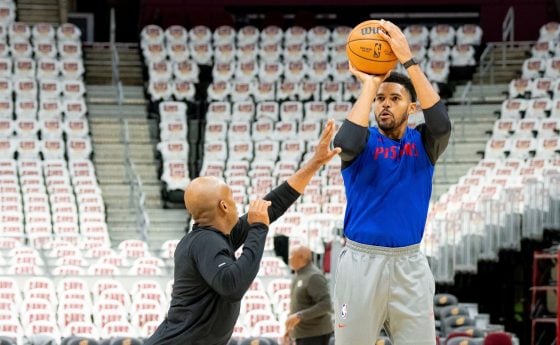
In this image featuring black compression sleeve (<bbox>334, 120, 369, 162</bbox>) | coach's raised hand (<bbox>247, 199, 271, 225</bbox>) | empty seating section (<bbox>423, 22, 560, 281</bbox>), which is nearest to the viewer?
coach's raised hand (<bbox>247, 199, 271, 225</bbox>)

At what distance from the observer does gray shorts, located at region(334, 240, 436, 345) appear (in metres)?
5.96

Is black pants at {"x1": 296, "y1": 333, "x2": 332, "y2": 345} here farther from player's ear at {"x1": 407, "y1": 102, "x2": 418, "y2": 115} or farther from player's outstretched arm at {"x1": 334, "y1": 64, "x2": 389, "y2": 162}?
player's outstretched arm at {"x1": 334, "y1": 64, "x2": 389, "y2": 162}

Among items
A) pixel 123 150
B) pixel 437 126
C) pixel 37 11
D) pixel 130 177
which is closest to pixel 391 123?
pixel 437 126

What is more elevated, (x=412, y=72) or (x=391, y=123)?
(x=412, y=72)

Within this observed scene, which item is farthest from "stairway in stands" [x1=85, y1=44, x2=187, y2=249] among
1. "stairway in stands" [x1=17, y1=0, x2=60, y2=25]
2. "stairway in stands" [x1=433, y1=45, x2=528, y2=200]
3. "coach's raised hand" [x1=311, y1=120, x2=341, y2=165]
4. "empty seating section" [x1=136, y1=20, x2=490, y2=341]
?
"coach's raised hand" [x1=311, y1=120, x2=341, y2=165]

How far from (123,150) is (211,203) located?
17.8 meters

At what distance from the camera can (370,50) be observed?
5.98 metres

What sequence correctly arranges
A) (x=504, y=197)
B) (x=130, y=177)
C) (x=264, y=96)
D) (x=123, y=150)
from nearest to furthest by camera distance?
(x=504, y=197) → (x=130, y=177) → (x=123, y=150) → (x=264, y=96)

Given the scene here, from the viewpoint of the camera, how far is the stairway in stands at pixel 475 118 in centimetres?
2148

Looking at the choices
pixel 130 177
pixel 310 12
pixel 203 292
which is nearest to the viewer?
pixel 203 292

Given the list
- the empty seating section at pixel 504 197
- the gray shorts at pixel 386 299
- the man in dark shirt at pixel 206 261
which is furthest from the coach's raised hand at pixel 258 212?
the empty seating section at pixel 504 197

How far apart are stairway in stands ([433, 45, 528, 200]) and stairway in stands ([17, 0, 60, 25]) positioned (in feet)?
29.7

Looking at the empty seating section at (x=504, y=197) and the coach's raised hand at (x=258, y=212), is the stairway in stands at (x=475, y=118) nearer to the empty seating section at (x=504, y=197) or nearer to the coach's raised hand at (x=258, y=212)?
the empty seating section at (x=504, y=197)

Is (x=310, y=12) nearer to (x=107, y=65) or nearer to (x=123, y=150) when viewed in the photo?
(x=107, y=65)
